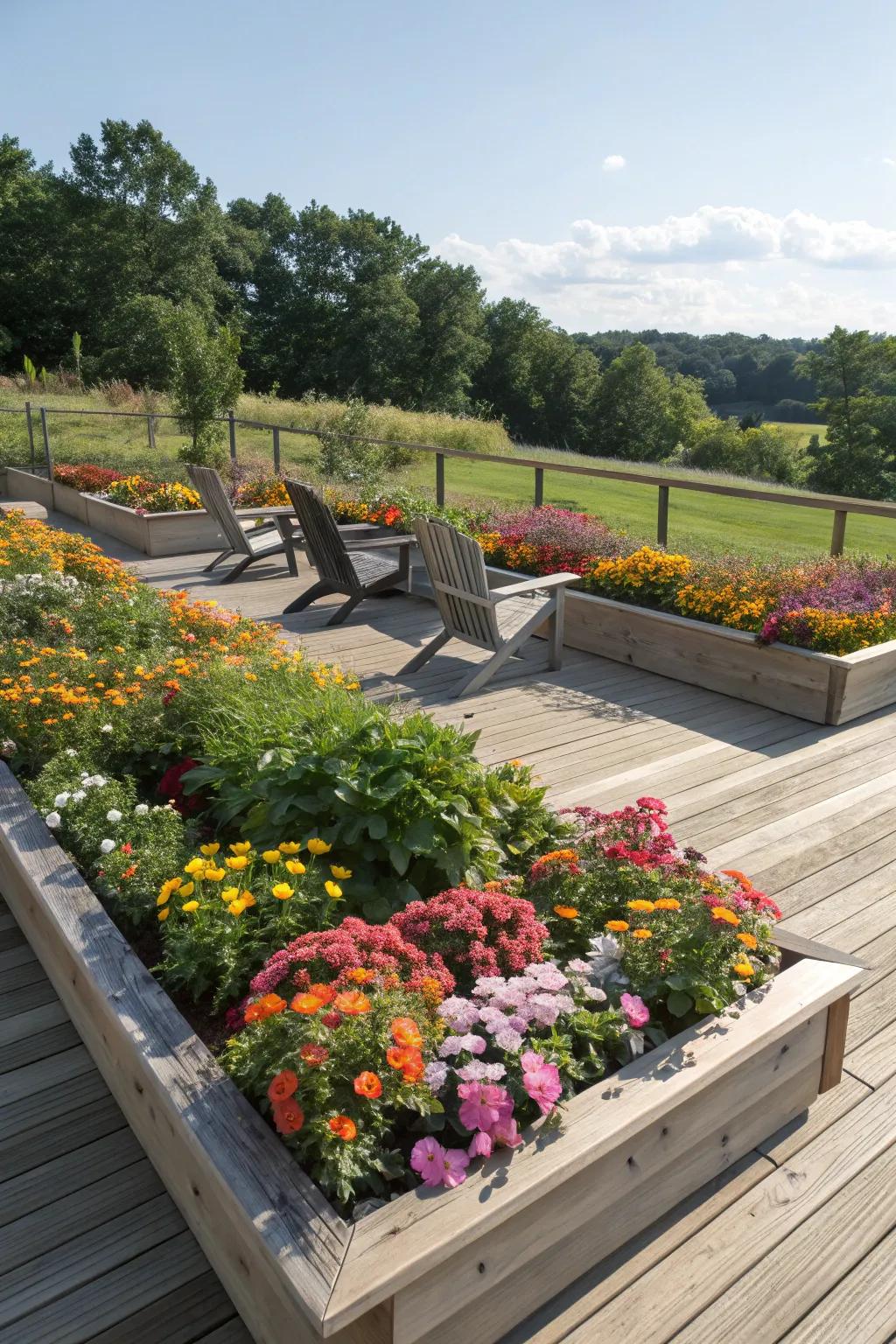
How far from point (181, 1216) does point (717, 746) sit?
10.1ft

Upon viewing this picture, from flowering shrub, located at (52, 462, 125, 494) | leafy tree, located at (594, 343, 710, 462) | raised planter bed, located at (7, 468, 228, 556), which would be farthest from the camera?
leafy tree, located at (594, 343, 710, 462)

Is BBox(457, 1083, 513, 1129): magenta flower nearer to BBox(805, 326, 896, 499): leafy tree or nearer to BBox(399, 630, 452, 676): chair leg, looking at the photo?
BBox(399, 630, 452, 676): chair leg

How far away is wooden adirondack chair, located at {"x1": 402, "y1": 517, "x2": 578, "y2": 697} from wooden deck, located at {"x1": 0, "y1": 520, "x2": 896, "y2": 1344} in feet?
2.95

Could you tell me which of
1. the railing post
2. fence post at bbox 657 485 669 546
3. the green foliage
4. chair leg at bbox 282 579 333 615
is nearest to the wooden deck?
the railing post

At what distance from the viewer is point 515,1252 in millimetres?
1506

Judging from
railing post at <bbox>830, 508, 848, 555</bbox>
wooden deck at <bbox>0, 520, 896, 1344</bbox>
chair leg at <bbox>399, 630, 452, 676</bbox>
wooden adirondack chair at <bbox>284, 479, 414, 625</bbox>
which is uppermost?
railing post at <bbox>830, 508, 848, 555</bbox>

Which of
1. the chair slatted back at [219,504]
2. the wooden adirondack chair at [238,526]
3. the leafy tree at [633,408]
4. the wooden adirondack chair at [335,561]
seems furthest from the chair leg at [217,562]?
the leafy tree at [633,408]

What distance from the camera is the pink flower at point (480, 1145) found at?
1472mm

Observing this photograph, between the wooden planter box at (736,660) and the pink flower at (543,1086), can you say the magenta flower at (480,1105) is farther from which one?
the wooden planter box at (736,660)

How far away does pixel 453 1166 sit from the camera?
1.47m

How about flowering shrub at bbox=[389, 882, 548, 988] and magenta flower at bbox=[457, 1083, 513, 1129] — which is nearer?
magenta flower at bbox=[457, 1083, 513, 1129]

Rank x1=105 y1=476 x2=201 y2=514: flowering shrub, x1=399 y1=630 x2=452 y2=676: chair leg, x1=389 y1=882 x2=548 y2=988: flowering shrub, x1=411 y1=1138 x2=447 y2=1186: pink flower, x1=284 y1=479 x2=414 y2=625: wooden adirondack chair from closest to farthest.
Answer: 1. x1=411 y1=1138 x2=447 y2=1186: pink flower
2. x1=389 y1=882 x2=548 y2=988: flowering shrub
3. x1=399 y1=630 x2=452 y2=676: chair leg
4. x1=284 y1=479 x2=414 y2=625: wooden adirondack chair
5. x1=105 y1=476 x2=201 y2=514: flowering shrub

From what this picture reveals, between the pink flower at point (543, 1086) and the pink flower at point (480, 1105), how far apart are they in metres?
0.06

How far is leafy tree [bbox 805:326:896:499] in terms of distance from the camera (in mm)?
38688
